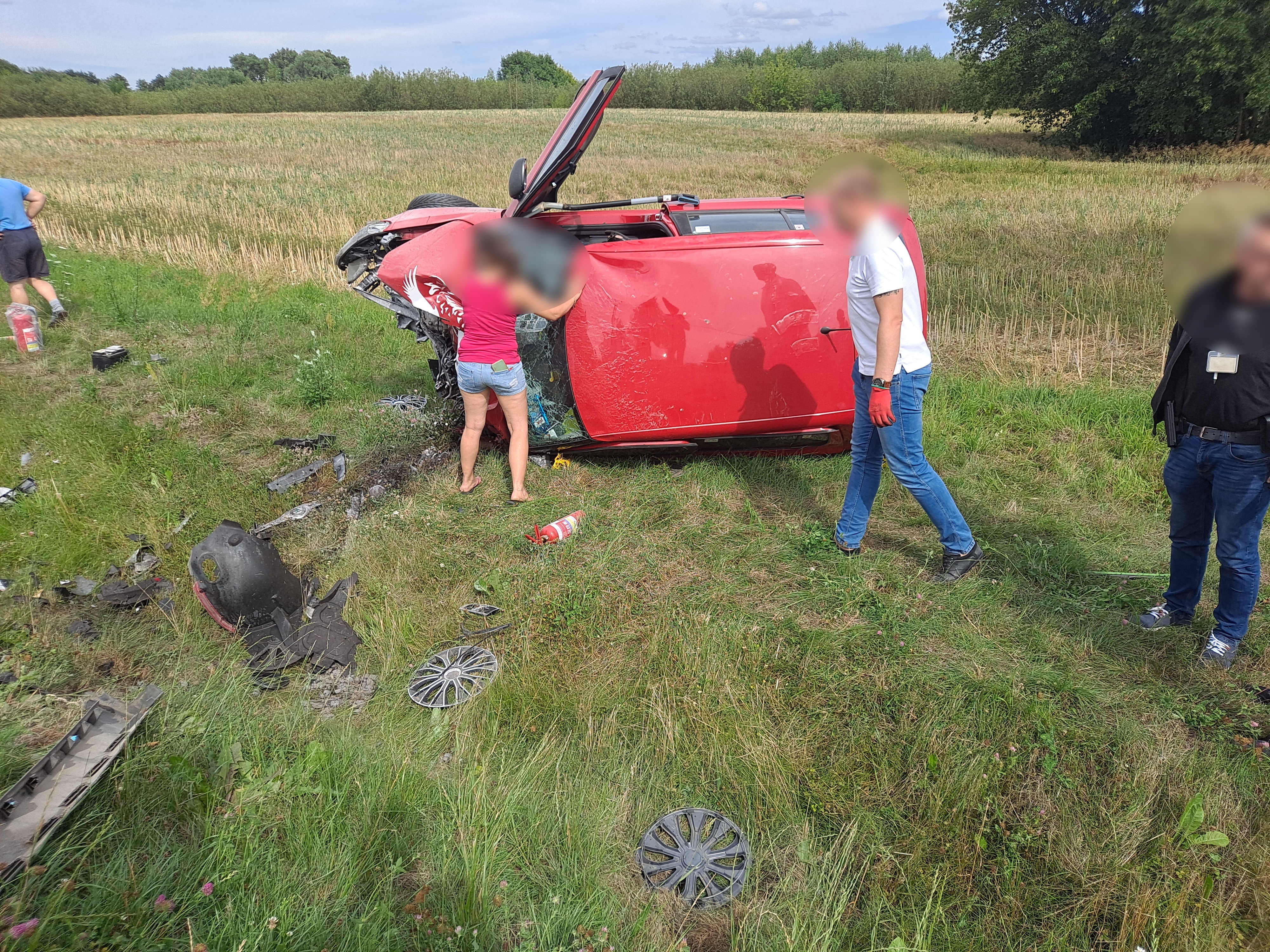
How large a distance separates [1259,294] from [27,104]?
72088mm

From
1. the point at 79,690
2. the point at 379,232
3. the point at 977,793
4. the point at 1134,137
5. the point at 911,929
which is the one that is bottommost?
the point at 911,929

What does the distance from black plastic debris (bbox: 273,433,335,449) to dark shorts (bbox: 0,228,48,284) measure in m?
4.09

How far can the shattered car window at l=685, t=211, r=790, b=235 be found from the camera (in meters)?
4.30

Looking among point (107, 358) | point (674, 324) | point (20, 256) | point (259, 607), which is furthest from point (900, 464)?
point (20, 256)

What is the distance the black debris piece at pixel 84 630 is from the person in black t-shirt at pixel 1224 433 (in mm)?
4779

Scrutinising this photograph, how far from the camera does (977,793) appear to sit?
2.47 meters

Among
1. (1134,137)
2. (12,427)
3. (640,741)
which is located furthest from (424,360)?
(1134,137)

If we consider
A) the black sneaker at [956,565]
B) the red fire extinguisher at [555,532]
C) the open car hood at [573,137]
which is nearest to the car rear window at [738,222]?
the open car hood at [573,137]

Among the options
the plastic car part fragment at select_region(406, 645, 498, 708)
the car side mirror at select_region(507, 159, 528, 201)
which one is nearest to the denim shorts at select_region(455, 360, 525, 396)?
the car side mirror at select_region(507, 159, 528, 201)

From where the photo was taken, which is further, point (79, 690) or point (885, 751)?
point (79, 690)

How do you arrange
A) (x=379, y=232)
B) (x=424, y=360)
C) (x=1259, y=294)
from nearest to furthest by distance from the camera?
(x=1259, y=294) → (x=379, y=232) → (x=424, y=360)

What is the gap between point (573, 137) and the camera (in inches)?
157

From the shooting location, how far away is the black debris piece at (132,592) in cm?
360

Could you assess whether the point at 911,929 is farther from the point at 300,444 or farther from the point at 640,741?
the point at 300,444
